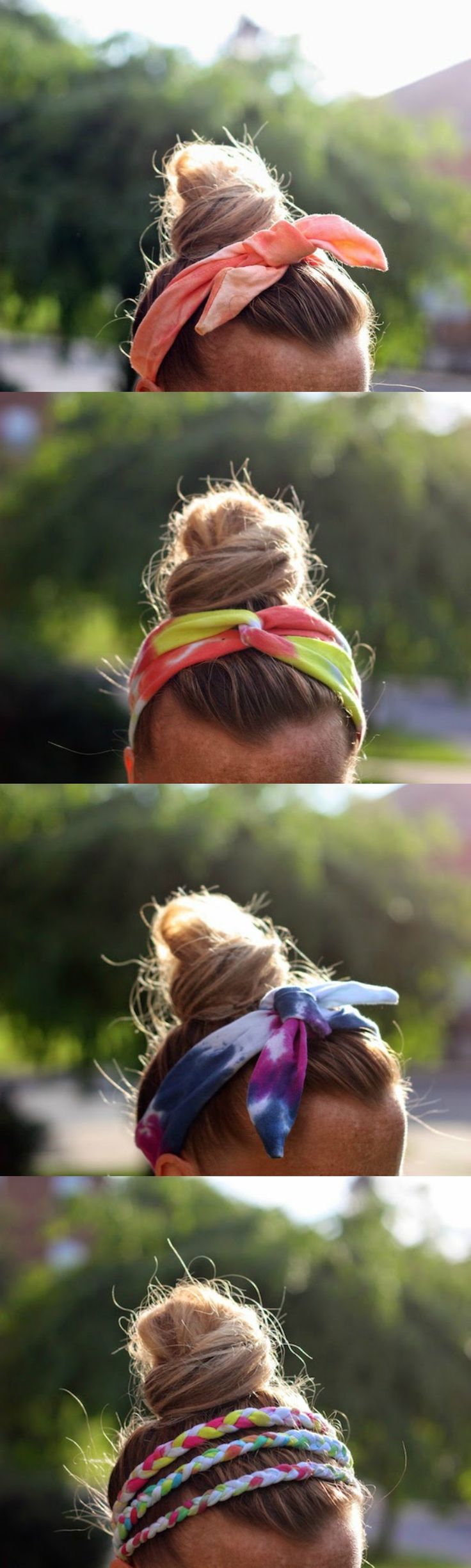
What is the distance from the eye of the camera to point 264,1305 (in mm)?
2725

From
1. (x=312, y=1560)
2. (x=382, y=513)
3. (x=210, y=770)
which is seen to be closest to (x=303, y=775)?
(x=210, y=770)

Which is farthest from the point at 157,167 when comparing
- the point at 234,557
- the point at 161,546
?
the point at 234,557

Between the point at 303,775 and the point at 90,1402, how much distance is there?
6.79 feet

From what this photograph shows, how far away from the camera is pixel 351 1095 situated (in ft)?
2.67

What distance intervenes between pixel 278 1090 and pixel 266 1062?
0.06 ft

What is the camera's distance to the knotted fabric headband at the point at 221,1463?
2.39 feet

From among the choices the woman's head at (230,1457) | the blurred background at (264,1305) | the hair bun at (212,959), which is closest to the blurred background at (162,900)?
the blurred background at (264,1305)

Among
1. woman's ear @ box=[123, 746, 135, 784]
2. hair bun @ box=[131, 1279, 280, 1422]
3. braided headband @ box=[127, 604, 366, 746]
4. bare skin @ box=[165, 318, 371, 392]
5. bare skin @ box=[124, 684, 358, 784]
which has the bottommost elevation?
hair bun @ box=[131, 1279, 280, 1422]

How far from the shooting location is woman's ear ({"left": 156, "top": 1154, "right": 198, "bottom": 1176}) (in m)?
0.85

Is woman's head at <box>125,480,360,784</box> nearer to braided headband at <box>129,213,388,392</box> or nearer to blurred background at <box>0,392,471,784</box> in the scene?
braided headband at <box>129,213,388,392</box>

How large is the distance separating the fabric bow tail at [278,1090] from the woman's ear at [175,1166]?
0.07 meters

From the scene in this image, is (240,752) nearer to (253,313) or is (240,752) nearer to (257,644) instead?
(257,644)

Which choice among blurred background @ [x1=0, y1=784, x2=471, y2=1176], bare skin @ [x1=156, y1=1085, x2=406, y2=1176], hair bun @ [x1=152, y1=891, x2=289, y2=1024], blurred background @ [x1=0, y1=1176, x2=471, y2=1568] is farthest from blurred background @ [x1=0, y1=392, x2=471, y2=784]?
bare skin @ [x1=156, y1=1085, x2=406, y2=1176]

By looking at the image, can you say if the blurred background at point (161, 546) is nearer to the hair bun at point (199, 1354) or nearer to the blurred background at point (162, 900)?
the blurred background at point (162, 900)
